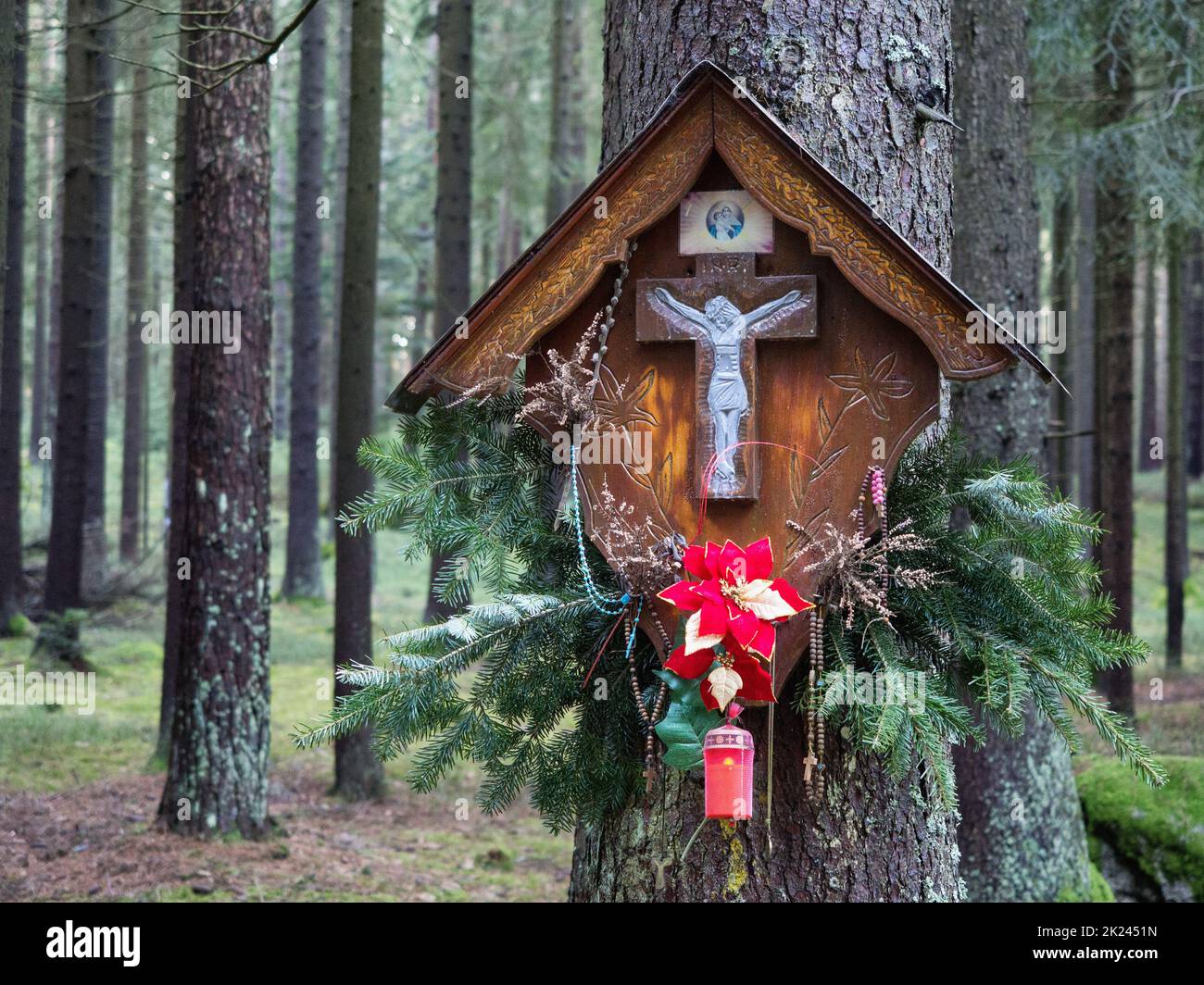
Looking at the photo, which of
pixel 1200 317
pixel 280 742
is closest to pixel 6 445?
pixel 280 742

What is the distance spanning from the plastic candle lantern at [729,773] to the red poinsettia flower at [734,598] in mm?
206

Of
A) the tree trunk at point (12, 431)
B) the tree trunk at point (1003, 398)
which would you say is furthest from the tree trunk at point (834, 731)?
the tree trunk at point (12, 431)

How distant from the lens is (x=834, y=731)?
3.13 m

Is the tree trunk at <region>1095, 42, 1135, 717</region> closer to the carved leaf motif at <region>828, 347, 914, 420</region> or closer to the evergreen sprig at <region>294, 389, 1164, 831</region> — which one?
the evergreen sprig at <region>294, 389, 1164, 831</region>

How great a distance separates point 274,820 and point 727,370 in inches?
245

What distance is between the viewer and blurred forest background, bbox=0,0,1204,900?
24.4ft

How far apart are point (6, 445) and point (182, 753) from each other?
328 inches

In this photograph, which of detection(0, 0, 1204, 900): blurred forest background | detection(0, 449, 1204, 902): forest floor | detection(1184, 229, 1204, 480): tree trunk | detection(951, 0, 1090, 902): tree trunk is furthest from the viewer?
detection(1184, 229, 1204, 480): tree trunk

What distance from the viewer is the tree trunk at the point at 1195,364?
27.3 metres

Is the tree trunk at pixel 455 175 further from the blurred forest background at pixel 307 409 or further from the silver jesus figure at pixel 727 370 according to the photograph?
the silver jesus figure at pixel 727 370

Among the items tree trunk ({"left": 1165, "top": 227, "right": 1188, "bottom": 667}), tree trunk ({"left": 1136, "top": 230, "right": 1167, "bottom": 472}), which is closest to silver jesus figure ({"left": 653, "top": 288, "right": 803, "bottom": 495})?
tree trunk ({"left": 1165, "top": 227, "right": 1188, "bottom": 667})

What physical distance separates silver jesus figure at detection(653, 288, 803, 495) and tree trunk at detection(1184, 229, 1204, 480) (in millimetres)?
25472

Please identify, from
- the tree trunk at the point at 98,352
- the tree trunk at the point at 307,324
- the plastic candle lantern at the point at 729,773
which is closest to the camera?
the plastic candle lantern at the point at 729,773

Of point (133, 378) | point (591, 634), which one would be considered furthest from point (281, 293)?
point (591, 634)
